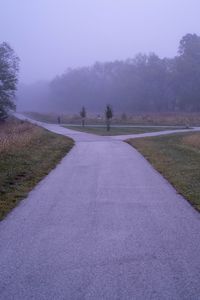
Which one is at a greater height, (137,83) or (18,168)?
(137,83)

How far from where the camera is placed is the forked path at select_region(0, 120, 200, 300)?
18.6 feet

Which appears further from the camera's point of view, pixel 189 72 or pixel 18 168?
pixel 189 72

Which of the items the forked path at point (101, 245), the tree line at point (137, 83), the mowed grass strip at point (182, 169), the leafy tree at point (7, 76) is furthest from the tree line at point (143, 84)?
the forked path at point (101, 245)

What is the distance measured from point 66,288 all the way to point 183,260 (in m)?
1.79

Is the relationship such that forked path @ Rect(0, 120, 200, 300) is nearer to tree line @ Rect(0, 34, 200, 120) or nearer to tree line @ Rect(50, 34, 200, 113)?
tree line @ Rect(0, 34, 200, 120)

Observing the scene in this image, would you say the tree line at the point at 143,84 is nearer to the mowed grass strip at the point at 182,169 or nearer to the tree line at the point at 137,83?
the tree line at the point at 137,83

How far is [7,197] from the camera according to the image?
11.8m

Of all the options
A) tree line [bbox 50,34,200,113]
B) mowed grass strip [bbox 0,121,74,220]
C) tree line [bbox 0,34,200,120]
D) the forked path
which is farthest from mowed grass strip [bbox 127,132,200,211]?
tree line [bbox 50,34,200,113]

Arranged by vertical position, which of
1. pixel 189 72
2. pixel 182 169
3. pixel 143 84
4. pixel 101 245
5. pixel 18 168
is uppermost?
pixel 189 72

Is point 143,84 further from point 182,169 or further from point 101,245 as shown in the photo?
point 101,245

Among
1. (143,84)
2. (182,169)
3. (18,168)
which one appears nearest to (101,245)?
(18,168)

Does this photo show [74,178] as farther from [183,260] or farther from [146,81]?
[146,81]

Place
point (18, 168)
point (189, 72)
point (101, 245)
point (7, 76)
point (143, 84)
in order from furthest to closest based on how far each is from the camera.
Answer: point (143, 84) → point (189, 72) → point (7, 76) → point (18, 168) → point (101, 245)

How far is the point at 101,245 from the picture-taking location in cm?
745
